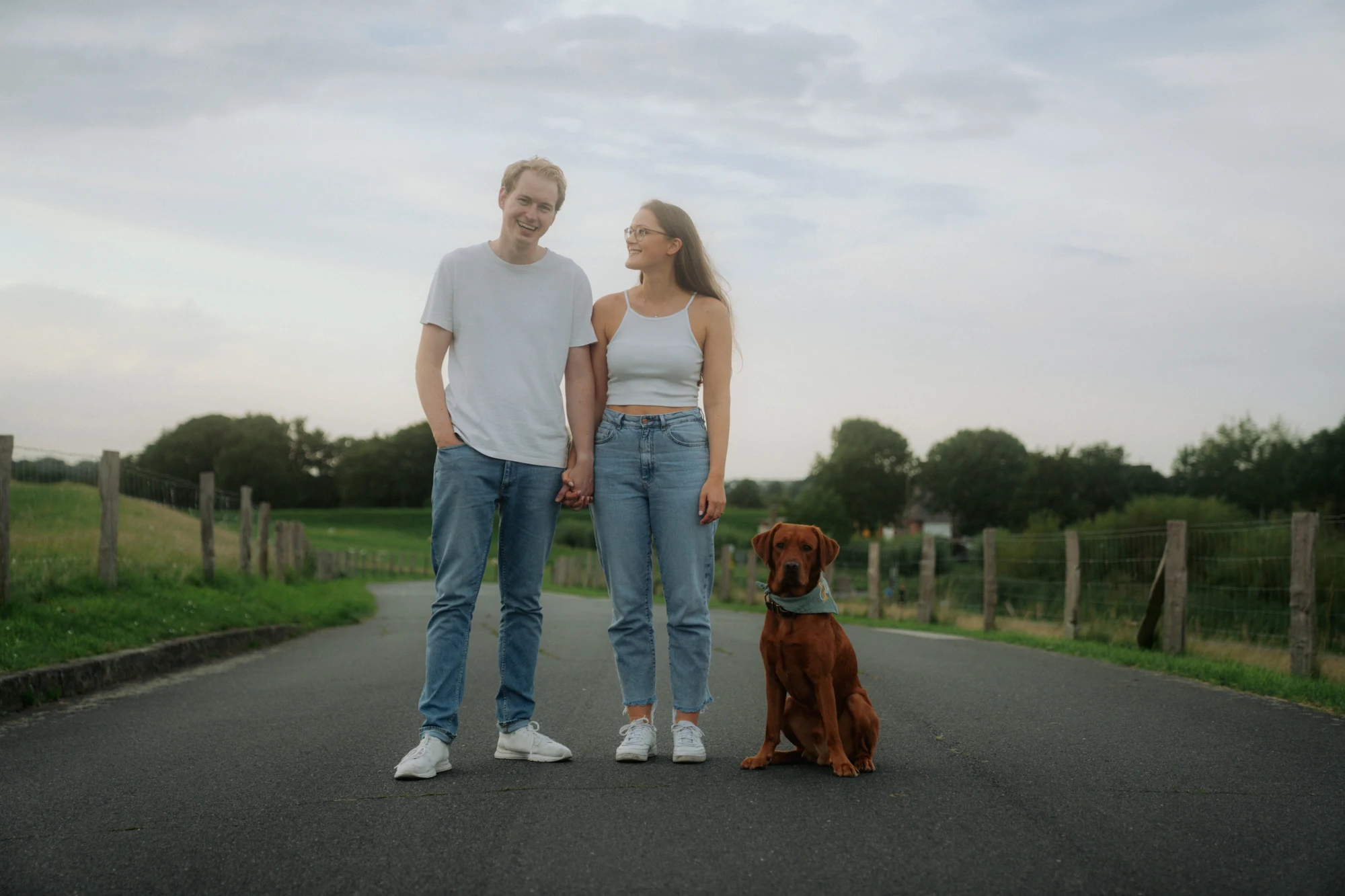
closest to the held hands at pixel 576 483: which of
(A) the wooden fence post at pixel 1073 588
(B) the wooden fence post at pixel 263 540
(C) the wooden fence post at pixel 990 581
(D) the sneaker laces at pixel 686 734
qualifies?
(D) the sneaker laces at pixel 686 734

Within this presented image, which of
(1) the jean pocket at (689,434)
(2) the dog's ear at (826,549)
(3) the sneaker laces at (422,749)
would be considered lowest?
(3) the sneaker laces at (422,749)

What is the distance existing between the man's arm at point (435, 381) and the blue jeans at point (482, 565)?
7 cm

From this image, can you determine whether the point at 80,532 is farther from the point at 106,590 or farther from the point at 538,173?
the point at 538,173

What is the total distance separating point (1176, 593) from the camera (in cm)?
1106

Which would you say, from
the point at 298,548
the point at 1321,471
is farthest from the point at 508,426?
the point at 1321,471

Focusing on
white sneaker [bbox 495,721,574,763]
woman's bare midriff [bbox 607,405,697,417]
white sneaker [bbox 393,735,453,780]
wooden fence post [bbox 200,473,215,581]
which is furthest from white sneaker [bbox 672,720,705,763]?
wooden fence post [bbox 200,473,215,581]

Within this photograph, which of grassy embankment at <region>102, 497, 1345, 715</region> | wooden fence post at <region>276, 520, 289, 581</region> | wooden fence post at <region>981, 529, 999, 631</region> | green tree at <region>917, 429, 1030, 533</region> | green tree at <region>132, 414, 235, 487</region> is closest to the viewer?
grassy embankment at <region>102, 497, 1345, 715</region>

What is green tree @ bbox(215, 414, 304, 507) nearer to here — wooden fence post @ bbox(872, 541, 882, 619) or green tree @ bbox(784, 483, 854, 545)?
green tree @ bbox(784, 483, 854, 545)

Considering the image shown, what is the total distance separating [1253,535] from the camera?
51.6 ft

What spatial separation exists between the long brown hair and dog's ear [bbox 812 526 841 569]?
3.03 feet

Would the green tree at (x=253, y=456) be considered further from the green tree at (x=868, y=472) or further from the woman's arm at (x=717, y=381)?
the woman's arm at (x=717, y=381)

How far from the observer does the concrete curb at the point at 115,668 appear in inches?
256

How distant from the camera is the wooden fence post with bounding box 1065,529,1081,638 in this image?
13867mm

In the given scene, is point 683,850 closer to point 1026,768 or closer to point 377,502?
point 1026,768
